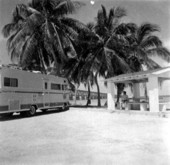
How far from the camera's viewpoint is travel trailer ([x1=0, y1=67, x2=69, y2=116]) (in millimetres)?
10758

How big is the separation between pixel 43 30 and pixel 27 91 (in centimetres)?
762

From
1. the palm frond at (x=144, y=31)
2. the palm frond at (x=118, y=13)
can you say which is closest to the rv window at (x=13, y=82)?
the palm frond at (x=118, y=13)

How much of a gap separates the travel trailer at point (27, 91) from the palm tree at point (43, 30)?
363cm

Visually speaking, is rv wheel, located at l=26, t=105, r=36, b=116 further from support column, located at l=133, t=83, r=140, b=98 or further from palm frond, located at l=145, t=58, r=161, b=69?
palm frond, located at l=145, t=58, r=161, b=69

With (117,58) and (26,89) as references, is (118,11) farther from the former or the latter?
(26,89)

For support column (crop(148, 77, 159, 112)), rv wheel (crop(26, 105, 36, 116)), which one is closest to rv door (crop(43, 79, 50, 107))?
rv wheel (crop(26, 105, 36, 116))

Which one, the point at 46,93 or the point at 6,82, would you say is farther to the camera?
the point at 46,93

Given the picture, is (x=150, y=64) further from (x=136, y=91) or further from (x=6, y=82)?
(x=6, y=82)

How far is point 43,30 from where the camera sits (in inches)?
715

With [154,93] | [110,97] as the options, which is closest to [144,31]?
[110,97]

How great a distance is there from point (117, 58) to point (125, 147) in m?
13.9

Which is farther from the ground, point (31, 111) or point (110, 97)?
point (110, 97)

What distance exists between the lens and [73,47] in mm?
19000

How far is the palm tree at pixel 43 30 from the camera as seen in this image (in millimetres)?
17359
